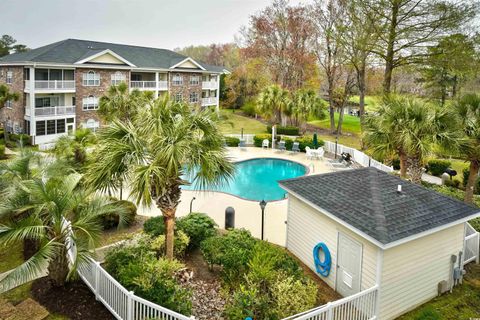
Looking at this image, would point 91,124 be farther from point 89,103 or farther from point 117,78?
point 117,78

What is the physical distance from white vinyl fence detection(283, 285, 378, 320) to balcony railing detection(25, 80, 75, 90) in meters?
28.9

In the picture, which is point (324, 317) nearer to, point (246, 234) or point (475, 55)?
point (246, 234)

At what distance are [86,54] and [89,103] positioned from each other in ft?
14.1

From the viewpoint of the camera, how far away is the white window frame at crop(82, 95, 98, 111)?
32.3 m

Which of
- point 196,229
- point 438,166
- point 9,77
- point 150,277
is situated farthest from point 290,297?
point 9,77

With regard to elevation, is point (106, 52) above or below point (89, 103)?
above

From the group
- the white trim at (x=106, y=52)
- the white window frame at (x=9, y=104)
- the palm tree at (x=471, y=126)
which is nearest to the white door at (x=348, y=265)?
the palm tree at (x=471, y=126)

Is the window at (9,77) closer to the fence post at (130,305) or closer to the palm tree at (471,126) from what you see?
the fence post at (130,305)

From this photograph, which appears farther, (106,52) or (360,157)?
(106,52)

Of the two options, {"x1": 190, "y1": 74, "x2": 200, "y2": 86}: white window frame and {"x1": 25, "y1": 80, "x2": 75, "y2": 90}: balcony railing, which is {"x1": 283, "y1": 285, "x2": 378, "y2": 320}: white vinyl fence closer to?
{"x1": 25, "y1": 80, "x2": 75, "y2": 90}: balcony railing

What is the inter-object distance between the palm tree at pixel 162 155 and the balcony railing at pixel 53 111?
23.9m

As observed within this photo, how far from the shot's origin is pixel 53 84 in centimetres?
2947

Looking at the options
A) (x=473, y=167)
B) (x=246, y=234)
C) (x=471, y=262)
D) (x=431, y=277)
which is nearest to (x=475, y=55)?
(x=473, y=167)

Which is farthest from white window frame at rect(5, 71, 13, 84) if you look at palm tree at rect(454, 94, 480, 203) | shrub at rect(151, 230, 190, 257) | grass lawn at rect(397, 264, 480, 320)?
grass lawn at rect(397, 264, 480, 320)
